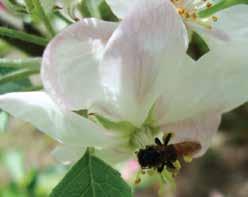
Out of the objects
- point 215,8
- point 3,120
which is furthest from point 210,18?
point 3,120

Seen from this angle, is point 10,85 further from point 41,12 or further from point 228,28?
point 228,28

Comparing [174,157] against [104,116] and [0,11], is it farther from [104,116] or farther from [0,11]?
[0,11]

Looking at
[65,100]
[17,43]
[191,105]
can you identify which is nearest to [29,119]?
[65,100]

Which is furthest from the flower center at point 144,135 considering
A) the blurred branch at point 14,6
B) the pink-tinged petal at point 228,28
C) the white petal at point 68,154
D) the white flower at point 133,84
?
the blurred branch at point 14,6

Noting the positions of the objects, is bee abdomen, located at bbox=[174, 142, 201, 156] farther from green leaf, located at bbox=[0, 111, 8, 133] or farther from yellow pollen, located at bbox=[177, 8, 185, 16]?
green leaf, located at bbox=[0, 111, 8, 133]

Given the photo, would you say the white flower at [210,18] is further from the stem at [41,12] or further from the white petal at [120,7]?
the stem at [41,12]

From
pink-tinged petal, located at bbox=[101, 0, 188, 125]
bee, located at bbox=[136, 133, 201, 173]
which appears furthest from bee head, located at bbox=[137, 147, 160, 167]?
pink-tinged petal, located at bbox=[101, 0, 188, 125]
